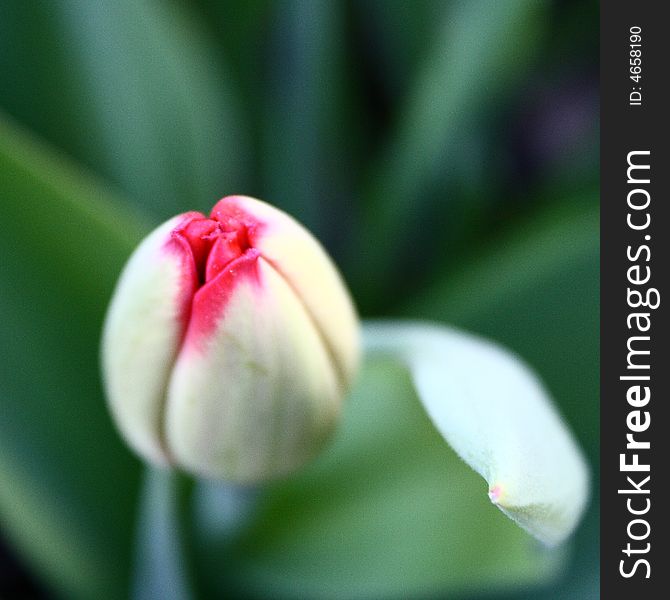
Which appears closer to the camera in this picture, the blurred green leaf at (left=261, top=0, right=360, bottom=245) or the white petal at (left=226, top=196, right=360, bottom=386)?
the white petal at (left=226, top=196, right=360, bottom=386)

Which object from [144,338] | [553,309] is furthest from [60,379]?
[553,309]

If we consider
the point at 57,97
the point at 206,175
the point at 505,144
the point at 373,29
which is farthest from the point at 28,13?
the point at 505,144

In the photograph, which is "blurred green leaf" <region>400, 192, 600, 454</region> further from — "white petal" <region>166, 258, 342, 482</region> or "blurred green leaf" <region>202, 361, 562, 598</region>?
"white petal" <region>166, 258, 342, 482</region>

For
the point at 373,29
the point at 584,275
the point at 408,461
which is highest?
the point at 373,29

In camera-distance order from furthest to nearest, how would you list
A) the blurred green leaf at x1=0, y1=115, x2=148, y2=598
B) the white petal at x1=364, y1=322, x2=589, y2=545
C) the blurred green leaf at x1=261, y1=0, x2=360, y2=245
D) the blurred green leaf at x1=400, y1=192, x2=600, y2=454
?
the blurred green leaf at x1=261, y1=0, x2=360, y2=245, the blurred green leaf at x1=400, y1=192, x2=600, y2=454, the blurred green leaf at x1=0, y1=115, x2=148, y2=598, the white petal at x1=364, y1=322, x2=589, y2=545

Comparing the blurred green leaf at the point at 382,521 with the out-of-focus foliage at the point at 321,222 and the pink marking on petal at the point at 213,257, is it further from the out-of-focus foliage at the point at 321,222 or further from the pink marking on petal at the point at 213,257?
the pink marking on petal at the point at 213,257

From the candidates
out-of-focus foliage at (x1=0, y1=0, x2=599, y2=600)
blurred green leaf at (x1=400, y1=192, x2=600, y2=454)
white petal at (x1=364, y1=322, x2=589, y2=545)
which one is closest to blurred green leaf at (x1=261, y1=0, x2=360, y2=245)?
out-of-focus foliage at (x1=0, y1=0, x2=599, y2=600)

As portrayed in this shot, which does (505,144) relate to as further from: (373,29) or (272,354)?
(272,354)
